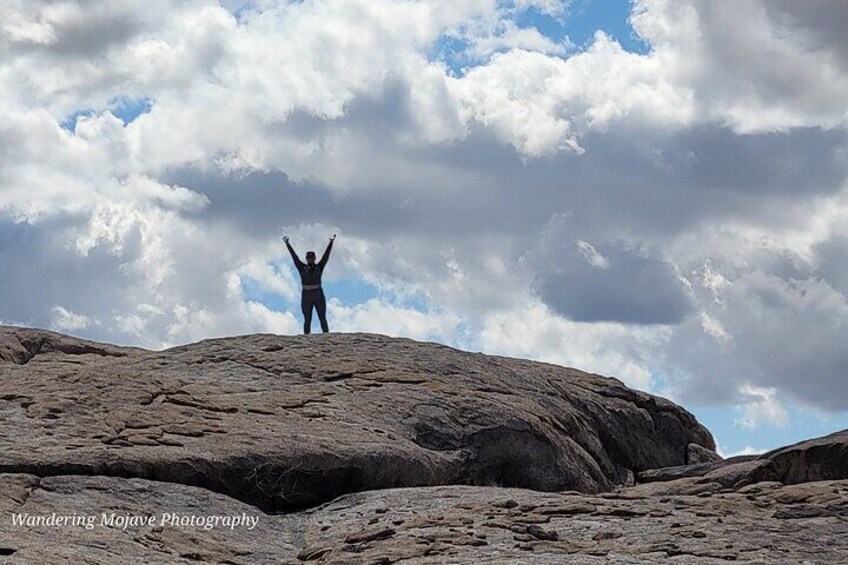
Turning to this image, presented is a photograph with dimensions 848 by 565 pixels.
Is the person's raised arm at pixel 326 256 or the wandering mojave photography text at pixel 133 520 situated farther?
the person's raised arm at pixel 326 256

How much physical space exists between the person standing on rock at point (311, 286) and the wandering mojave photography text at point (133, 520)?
46.6 ft

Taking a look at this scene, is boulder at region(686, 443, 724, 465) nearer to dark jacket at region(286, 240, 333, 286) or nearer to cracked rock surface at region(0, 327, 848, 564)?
cracked rock surface at region(0, 327, 848, 564)

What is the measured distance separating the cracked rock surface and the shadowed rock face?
4 cm

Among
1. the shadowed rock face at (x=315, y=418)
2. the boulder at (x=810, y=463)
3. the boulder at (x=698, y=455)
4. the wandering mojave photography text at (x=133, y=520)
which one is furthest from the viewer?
the boulder at (x=698, y=455)

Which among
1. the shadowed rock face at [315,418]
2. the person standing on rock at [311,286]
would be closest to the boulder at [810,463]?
the shadowed rock face at [315,418]

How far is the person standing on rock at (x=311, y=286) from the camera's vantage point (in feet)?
101

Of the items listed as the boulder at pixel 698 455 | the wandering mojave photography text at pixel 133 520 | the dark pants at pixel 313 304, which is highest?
the dark pants at pixel 313 304

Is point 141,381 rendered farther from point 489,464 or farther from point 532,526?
point 532,526

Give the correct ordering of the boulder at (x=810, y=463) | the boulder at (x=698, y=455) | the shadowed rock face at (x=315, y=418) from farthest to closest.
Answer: the boulder at (x=698, y=455) < the boulder at (x=810, y=463) < the shadowed rock face at (x=315, y=418)

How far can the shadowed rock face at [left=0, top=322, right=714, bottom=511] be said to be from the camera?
1783 cm

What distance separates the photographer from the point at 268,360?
23969mm

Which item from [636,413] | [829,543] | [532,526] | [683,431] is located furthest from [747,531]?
[683,431]

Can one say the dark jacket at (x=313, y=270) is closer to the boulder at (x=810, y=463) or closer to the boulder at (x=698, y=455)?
the boulder at (x=698, y=455)

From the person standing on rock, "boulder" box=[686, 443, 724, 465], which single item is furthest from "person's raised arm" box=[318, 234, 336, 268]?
"boulder" box=[686, 443, 724, 465]
